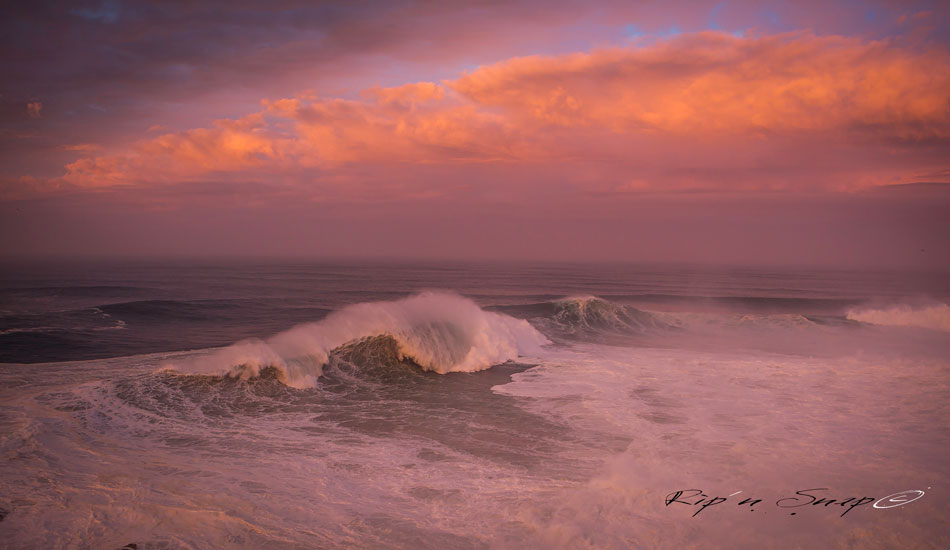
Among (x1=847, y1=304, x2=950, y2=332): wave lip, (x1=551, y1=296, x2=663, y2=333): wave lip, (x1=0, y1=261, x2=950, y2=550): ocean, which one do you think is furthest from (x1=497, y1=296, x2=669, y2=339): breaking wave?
(x1=847, y1=304, x2=950, y2=332): wave lip

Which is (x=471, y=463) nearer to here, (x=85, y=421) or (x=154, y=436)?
(x=154, y=436)

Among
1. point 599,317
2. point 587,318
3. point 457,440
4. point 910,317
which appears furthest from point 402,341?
point 910,317

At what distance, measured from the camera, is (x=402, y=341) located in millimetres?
15656

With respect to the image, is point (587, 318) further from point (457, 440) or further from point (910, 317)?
point (457, 440)

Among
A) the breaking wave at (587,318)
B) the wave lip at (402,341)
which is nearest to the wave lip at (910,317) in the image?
the breaking wave at (587,318)

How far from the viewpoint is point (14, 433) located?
7.96 metres

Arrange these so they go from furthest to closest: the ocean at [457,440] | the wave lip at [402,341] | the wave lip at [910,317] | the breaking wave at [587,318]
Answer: the wave lip at [910,317] → the breaking wave at [587,318] → the wave lip at [402,341] → the ocean at [457,440]

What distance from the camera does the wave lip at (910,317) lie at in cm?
2686

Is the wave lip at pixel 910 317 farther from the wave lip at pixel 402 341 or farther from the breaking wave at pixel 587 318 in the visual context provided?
the wave lip at pixel 402 341

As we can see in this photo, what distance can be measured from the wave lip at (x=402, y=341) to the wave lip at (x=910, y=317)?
20822 millimetres

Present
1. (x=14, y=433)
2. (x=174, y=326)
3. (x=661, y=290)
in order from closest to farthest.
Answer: (x=14, y=433), (x=174, y=326), (x=661, y=290)

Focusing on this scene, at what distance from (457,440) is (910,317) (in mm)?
30907

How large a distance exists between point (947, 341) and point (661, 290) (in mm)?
26639

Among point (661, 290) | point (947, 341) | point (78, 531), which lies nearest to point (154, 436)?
point (78, 531)
